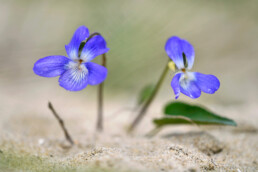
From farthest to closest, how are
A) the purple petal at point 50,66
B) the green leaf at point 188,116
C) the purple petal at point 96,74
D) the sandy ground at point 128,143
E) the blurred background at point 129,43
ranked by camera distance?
the blurred background at point 129,43 < the green leaf at point 188,116 < the purple petal at point 50,66 < the purple petal at point 96,74 < the sandy ground at point 128,143

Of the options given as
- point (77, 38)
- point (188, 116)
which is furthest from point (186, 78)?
point (77, 38)

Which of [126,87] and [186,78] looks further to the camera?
[126,87]

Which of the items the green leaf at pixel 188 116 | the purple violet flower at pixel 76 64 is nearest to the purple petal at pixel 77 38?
the purple violet flower at pixel 76 64

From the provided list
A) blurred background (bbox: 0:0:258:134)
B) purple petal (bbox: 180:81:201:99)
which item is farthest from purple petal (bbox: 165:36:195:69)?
blurred background (bbox: 0:0:258:134)

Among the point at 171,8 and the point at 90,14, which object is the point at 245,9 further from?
the point at 90,14

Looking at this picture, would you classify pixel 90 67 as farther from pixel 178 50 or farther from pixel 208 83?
pixel 208 83

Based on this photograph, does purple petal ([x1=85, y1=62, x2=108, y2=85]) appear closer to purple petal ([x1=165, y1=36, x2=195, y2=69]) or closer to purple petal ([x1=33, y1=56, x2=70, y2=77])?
purple petal ([x1=33, y1=56, x2=70, y2=77])

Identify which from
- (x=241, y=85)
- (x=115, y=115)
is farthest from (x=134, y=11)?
(x=115, y=115)

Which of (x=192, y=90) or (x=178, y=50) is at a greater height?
(x=178, y=50)

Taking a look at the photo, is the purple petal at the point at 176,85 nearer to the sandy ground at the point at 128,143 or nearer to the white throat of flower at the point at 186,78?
the white throat of flower at the point at 186,78
